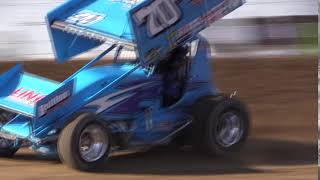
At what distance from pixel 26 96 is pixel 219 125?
248 centimetres

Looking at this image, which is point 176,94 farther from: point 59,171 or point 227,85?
point 227,85

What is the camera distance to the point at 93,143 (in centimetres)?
937

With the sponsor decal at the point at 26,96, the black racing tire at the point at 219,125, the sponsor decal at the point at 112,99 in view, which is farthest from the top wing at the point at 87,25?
the black racing tire at the point at 219,125

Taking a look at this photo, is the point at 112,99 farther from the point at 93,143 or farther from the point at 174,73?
the point at 174,73

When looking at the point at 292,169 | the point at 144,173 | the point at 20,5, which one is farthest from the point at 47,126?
the point at 20,5

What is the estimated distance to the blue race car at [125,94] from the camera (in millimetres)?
9359

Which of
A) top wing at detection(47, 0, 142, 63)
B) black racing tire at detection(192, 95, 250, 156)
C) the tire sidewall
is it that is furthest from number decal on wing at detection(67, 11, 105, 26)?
the tire sidewall

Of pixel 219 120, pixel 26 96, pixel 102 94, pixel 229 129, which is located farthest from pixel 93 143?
pixel 229 129

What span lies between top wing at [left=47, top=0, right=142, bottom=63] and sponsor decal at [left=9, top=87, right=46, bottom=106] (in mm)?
855

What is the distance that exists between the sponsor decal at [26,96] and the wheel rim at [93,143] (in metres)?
0.68

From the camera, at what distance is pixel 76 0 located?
10.4 m

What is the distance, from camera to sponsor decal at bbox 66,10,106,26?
10.0 m

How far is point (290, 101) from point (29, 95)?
4967 mm

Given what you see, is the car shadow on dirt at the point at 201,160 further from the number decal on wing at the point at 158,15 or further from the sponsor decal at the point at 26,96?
the number decal on wing at the point at 158,15
